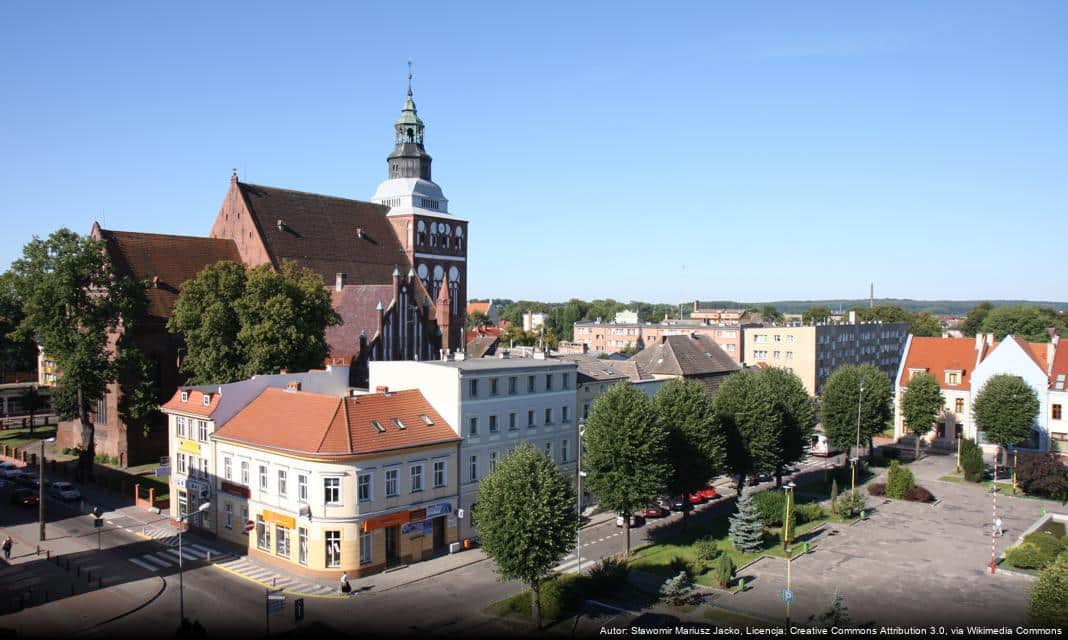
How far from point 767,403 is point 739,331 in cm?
6499

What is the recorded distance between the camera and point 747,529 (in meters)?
43.8

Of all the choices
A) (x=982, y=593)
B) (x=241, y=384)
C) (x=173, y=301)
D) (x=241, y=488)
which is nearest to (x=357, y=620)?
(x=241, y=488)

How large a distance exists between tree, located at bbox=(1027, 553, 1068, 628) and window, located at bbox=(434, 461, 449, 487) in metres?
26.9

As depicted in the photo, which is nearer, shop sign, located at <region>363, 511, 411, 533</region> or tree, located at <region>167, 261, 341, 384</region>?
shop sign, located at <region>363, 511, 411, 533</region>

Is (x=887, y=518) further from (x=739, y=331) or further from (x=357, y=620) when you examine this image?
(x=739, y=331)

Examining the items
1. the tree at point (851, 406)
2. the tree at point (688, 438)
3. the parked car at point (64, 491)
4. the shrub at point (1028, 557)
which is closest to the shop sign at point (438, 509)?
the tree at point (688, 438)

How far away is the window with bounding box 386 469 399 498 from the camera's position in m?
39.8

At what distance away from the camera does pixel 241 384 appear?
1827 inches

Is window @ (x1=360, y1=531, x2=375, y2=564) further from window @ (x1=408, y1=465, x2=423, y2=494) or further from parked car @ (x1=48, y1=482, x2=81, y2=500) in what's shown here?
parked car @ (x1=48, y1=482, x2=81, y2=500)

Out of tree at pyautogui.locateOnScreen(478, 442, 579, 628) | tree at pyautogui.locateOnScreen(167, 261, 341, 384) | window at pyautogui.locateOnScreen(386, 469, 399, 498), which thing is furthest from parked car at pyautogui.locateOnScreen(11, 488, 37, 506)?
tree at pyautogui.locateOnScreen(478, 442, 579, 628)

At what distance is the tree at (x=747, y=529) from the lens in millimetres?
43688

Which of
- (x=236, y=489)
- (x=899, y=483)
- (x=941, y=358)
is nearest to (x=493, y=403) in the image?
(x=236, y=489)

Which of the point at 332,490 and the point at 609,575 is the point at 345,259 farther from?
the point at 609,575

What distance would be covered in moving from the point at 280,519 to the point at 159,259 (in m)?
36.0
